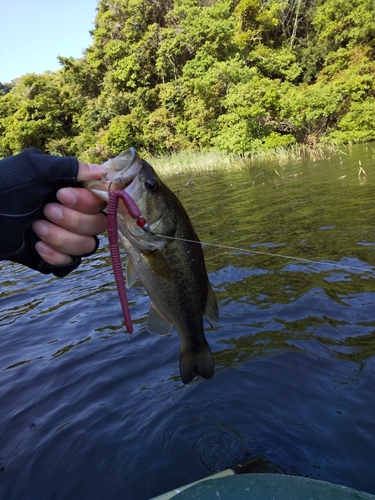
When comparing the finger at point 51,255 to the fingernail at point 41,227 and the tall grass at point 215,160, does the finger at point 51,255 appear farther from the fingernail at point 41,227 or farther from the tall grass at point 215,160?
the tall grass at point 215,160

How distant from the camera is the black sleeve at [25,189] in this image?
5.58ft

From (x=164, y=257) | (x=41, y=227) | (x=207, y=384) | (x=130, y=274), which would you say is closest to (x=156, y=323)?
(x=130, y=274)

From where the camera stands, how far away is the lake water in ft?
9.91

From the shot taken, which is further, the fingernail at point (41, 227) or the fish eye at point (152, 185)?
the fish eye at point (152, 185)

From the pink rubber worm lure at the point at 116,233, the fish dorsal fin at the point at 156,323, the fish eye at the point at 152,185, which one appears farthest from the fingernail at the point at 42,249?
the fish dorsal fin at the point at 156,323

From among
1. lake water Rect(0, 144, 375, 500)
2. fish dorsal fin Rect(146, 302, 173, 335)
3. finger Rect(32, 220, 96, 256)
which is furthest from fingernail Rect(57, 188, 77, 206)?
lake water Rect(0, 144, 375, 500)

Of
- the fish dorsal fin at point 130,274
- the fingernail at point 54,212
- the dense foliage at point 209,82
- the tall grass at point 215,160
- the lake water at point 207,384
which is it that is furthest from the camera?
the dense foliage at point 209,82

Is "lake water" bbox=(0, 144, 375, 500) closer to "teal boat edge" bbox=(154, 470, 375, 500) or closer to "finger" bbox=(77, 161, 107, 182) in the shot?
"teal boat edge" bbox=(154, 470, 375, 500)

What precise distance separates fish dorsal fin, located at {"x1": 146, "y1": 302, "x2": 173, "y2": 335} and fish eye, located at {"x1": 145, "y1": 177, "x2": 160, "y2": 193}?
2.42ft

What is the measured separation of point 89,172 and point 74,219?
0.23m

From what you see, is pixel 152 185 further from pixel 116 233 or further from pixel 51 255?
pixel 51 255

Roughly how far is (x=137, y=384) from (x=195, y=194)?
41.7ft

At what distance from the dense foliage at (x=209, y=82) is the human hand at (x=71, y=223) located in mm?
29491

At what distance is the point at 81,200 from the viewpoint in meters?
1.82
